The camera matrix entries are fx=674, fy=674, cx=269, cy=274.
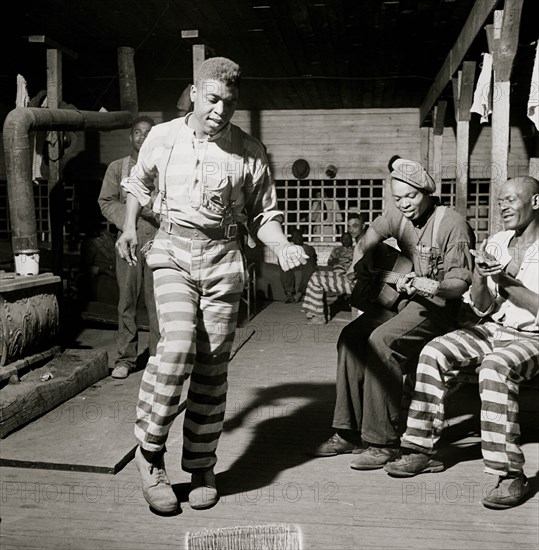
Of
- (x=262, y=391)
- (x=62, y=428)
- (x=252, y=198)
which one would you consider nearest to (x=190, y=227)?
(x=252, y=198)

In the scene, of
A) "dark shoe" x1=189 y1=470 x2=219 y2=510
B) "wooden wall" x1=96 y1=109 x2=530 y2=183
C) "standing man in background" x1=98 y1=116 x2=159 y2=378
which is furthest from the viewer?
"wooden wall" x1=96 y1=109 x2=530 y2=183

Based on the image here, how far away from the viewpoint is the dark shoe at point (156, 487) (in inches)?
104

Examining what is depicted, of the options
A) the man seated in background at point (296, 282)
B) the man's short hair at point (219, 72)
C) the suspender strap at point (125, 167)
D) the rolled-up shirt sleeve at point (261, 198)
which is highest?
the man's short hair at point (219, 72)

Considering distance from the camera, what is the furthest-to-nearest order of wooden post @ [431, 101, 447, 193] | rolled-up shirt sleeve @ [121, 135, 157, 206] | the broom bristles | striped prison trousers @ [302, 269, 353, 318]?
wooden post @ [431, 101, 447, 193], striped prison trousers @ [302, 269, 353, 318], rolled-up shirt sleeve @ [121, 135, 157, 206], the broom bristles

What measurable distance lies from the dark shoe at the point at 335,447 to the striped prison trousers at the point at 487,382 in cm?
40

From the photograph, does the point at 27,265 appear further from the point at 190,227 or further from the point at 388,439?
the point at 388,439

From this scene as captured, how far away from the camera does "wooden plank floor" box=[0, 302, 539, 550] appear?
2.51 m

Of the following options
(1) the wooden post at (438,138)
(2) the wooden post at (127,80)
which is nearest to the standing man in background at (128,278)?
(2) the wooden post at (127,80)

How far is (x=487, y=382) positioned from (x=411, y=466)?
21.5 inches

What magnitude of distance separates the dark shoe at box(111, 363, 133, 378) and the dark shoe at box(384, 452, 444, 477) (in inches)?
97.9

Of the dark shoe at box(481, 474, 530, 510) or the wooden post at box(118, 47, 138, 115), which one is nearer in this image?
the dark shoe at box(481, 474, 530, 510)

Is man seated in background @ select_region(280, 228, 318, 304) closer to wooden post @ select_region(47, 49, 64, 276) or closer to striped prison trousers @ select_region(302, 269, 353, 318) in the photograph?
striped prison trousers @ select_region(302, 269, 353, 318)

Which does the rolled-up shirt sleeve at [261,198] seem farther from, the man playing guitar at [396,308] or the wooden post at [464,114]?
the wooden post at [464,114]

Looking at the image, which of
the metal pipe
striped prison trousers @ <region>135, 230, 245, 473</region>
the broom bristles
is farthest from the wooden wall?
the broom bristles
